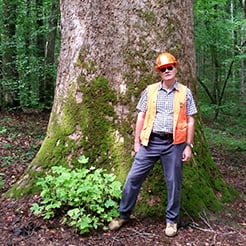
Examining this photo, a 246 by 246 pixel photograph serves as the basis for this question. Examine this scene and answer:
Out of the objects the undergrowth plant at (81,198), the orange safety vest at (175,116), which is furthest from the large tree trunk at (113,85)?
the orange safety vest at (175,116)

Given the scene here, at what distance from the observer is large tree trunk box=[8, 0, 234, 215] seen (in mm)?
4934

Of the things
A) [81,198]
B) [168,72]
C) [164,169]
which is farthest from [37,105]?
[168,72]

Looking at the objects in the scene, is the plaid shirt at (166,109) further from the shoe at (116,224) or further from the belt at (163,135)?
the shoe at (116,224)

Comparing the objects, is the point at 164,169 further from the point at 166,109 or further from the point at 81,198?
the point at 81,198

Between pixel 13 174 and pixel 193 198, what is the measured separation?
10.9 feet

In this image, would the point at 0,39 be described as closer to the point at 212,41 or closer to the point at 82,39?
the point at 212,41

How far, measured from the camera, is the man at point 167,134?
4.11m

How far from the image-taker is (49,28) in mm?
13320

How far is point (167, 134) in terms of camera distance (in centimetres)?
416

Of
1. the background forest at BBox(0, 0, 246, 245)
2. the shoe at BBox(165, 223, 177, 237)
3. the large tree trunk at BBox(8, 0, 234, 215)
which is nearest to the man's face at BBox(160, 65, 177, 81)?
the large tree trunk at BBox(8, 0, 234, 215)

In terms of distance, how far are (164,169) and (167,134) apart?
1.33 ft

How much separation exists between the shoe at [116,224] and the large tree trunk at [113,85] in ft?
1.97

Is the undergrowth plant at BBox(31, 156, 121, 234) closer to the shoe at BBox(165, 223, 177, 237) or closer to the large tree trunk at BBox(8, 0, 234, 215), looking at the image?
the large tree trunk at BBox(8, 0, 234, 215)

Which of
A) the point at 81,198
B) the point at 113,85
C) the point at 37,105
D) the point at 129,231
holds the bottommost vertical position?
the point at 129,231
